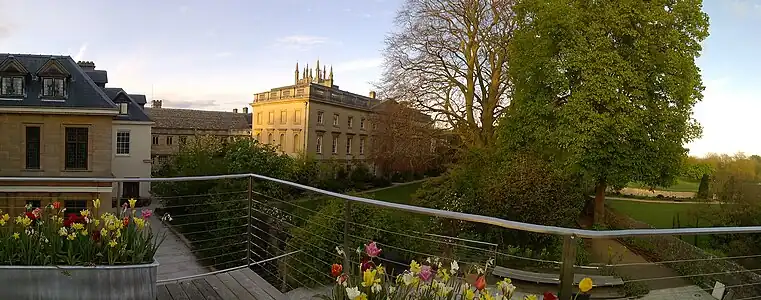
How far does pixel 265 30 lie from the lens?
64.2ft

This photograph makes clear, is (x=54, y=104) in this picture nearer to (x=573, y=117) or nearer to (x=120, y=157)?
(x=120, y=157)

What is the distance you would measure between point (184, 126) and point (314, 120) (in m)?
11.8

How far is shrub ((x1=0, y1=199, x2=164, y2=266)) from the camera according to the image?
108 inches

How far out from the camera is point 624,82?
48.0ft

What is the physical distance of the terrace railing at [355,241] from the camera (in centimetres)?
215

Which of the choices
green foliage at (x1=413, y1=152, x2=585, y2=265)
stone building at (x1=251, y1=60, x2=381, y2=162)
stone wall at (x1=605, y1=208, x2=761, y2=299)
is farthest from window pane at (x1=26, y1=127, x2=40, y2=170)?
stone wall at (x1=605, y1=208, x2=761, y2=299)

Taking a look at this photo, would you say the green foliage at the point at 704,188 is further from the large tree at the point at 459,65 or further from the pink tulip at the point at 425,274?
the pink tulip at the point at 425,274

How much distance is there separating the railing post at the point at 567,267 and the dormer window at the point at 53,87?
21.3m

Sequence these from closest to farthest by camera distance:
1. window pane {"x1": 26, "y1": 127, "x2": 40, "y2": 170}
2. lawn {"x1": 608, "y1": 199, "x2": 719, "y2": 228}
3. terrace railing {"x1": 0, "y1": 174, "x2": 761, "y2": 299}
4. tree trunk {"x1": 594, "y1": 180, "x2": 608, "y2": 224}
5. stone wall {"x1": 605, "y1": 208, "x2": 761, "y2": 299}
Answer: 1. terrace railing {"x1": 0, "y1": 174, "x2": 761, "y2": 299}
2. stone wall {"x1": 605, "y1": 208, "x2": 761, "y2": 299}
3. tree trunk {"x1": 594, "y1": 180, "x2": 608, "y2": 224}
4. lawn {"x1": 608, "y1": 199, "x2": 719, "y2": 228}
5. window pane {"x1": 26, "y1": 127, "x2": 40, "y2": 170}

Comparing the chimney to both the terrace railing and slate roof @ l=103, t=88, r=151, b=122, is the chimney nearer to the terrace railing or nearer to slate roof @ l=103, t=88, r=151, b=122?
slate roof @ l=103, t=88, r=151, b=122

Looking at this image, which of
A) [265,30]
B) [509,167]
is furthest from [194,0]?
[509,167]

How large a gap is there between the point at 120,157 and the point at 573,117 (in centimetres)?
2194

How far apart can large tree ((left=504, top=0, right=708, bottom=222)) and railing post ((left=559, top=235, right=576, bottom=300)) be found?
13538 millimetres

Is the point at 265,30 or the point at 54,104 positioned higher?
the point at 265,30
